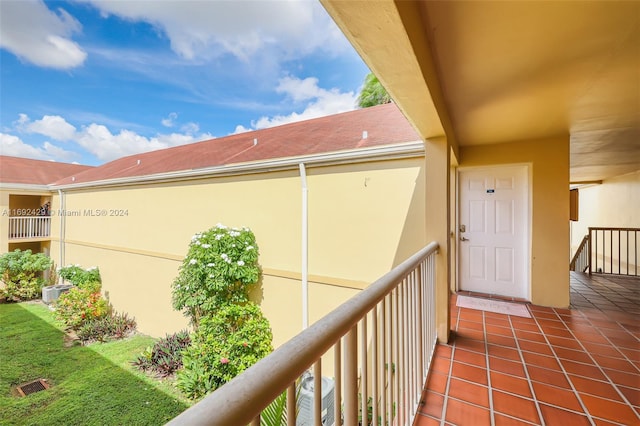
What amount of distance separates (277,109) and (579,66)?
10738 millimetres

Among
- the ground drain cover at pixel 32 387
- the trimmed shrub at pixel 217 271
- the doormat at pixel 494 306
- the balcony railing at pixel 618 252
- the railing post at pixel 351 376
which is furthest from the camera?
the balcony railing at pixel 618 252

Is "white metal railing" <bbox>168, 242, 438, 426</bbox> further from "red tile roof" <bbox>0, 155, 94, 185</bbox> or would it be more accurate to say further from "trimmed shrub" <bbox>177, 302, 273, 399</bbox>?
"red tile roof" <bbox>0, 155, 94, 185</bbox>

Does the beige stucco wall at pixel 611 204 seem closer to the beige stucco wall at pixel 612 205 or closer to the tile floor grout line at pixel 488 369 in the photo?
the beige stucco wall at pixel 612 205

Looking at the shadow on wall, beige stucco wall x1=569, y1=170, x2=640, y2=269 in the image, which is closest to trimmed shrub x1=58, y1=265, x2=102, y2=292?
the shadow on wall

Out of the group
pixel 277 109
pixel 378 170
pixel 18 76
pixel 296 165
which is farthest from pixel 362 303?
pixel 277 109

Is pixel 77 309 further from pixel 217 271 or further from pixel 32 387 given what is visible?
pixel 217 271

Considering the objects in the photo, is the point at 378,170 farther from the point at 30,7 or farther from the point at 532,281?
the point at 30,7

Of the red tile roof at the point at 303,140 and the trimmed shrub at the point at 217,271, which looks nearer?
the red tile roof at the point at 303,140

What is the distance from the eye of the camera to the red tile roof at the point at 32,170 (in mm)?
8930

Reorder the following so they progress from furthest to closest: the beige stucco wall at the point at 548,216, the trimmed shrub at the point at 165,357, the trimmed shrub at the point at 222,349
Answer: the trimmed shrub at the point at 165,357 → the trimmed shrub at the point at 222,349 → the beige stucco wall at the point at 548,216

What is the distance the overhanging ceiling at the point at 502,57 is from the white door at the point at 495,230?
128 cm

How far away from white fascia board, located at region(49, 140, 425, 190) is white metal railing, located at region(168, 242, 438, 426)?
1.89m

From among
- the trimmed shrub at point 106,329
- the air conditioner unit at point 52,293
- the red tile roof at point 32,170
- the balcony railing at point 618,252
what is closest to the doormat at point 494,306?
the balcony railing at point 618,252

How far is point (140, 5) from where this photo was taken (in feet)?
12.5
